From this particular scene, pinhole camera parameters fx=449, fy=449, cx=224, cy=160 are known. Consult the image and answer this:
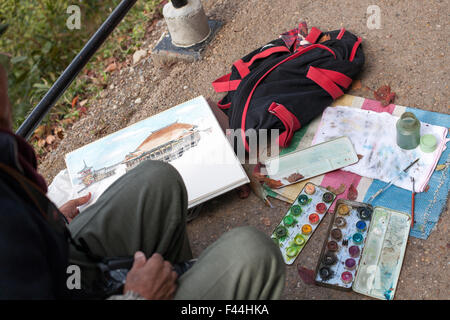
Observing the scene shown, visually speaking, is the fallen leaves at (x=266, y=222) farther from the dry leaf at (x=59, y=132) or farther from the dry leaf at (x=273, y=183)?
the dry leaf at (x=59, y=132)

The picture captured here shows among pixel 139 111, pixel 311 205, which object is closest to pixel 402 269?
pixel 311 205

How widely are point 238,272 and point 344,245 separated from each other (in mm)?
695

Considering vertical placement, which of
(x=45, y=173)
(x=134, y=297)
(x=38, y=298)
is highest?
(x=38, y=298)

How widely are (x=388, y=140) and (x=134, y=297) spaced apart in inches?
52.8

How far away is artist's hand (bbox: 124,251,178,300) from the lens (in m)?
1.25

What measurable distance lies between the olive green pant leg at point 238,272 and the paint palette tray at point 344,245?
1.56 feet

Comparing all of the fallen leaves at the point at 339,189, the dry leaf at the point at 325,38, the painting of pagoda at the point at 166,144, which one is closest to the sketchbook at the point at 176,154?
the painting of pagoda at the point at 166,144

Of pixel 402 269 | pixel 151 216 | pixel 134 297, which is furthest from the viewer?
pixel 402 269

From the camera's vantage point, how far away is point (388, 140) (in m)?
2.02

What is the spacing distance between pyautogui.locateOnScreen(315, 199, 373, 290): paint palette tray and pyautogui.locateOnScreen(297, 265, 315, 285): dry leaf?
0.09 ft

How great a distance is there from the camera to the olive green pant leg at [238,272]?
124cm

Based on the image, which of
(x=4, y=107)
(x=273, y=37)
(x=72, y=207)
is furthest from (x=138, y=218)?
(x=273, y=37)

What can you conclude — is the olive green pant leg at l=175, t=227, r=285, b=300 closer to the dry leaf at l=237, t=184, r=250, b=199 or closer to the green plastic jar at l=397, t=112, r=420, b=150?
the dry leaf at l=237, t=184, r=250, b=199

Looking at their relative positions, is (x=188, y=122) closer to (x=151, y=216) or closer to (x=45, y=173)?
(x=151, y=216)
